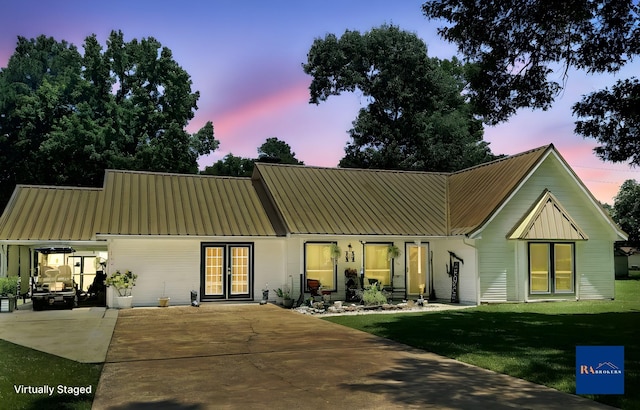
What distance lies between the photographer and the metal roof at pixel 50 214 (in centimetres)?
1961

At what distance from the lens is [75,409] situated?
6871 mm

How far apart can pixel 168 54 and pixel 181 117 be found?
446cm

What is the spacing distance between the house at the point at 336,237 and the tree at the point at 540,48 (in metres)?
5.61

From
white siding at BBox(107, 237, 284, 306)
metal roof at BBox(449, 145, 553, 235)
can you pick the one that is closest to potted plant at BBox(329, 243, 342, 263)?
white siding at BBox(107, 237, 284, 306)

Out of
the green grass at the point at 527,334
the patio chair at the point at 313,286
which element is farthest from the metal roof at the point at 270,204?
the green grass at the point at 527,334

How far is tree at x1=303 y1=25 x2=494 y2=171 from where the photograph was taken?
132 ft

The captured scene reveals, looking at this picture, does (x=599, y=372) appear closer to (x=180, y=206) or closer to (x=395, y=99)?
(x=180, y=206)

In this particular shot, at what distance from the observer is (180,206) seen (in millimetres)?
22031

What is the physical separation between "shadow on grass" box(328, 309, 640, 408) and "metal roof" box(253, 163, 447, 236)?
4.91 m

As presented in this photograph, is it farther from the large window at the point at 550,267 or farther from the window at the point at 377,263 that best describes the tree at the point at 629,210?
the window at the point at 377,263

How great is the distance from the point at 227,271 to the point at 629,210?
120 ft

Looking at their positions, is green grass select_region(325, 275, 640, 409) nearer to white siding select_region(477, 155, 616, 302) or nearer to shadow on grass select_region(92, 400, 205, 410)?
white siding select_region(477, 155, 616, 302)

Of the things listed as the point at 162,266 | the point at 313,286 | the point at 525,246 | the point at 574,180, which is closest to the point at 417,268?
the point at 525,246

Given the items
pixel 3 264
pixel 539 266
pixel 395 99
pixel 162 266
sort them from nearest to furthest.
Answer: pixel 162 266 < pixel 539 266 < pixel 3 264 < pixel 395 99
